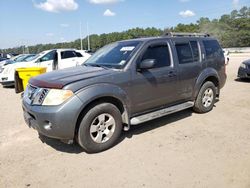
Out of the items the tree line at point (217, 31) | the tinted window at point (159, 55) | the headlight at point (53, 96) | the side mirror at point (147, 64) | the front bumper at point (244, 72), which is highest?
the tree line at point (217, 31)

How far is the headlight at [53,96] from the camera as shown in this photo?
3.89 m

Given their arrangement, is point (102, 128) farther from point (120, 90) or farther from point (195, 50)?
point (195, 50)

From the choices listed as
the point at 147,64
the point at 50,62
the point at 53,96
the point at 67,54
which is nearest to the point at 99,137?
the point at 53,96

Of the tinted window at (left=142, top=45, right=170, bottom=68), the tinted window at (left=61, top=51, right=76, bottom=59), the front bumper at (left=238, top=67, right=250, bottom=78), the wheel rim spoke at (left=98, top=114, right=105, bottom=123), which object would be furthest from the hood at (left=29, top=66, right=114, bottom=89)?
the tinted window at (left=61, top=51, right=76, bottom=59)

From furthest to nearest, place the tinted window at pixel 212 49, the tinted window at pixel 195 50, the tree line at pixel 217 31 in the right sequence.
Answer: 1. the tree line at pixel 217 31
2. the tinted window at pixel 212 49
3. the tinted window at pixel 195 50

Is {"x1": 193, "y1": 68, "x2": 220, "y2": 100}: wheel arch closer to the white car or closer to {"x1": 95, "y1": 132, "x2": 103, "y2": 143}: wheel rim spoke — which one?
{"x1": 95, "y1": 132, "x2": 103, "y2": 143}: wheel rim spoke

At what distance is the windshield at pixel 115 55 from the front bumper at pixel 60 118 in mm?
1231

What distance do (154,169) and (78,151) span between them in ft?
4.58

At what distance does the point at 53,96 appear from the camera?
3930 mm

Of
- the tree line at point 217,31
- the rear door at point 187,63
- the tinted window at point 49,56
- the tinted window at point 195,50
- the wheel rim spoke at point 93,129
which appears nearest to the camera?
the wheel rim spoke at point 93,129

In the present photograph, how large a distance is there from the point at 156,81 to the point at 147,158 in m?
1.60

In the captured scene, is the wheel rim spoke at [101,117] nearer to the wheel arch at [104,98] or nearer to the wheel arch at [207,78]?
the wheel arch at [104,98]

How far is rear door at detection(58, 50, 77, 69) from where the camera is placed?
1239cm

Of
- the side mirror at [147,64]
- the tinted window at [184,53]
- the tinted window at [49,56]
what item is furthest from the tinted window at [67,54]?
the side mirror at [147,64]
